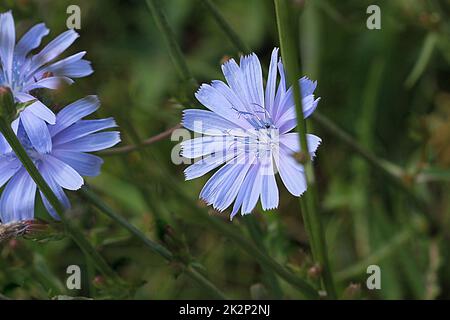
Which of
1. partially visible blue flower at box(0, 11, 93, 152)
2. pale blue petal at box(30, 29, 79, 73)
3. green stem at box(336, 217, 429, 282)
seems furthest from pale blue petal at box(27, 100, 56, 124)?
green stem at box(336, 217, 429, 282)

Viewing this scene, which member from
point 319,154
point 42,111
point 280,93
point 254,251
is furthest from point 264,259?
point 319,154

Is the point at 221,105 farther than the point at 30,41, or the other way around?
the point at 30,41

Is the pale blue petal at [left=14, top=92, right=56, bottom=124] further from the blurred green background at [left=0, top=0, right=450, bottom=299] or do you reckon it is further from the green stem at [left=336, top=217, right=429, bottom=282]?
the green stem at [left=336, top=217, right=429, bottom=282]

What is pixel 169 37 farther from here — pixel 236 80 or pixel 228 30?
pixel 236 80

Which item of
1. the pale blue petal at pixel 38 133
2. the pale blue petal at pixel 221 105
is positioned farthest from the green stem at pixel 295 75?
the pale blue petal at pixel 38 133

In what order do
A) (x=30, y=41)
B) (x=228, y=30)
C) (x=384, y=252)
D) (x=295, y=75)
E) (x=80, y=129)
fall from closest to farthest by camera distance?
(x=295, y=75) < (x=80, y=129) < (x=30, y=41) < (x=228, y=30) < (x=384, y=252)

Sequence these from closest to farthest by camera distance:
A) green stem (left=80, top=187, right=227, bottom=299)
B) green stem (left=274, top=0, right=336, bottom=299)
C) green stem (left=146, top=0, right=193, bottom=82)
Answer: green stem (left=274, top=0, right=336, bottom=299), green stem (left=80, top=187, right=227, bottom=299), green stem (left=146, top=0, right=193, bottom=82)

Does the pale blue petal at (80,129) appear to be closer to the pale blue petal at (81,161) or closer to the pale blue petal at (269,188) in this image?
the pale blue petal at (81,161)
